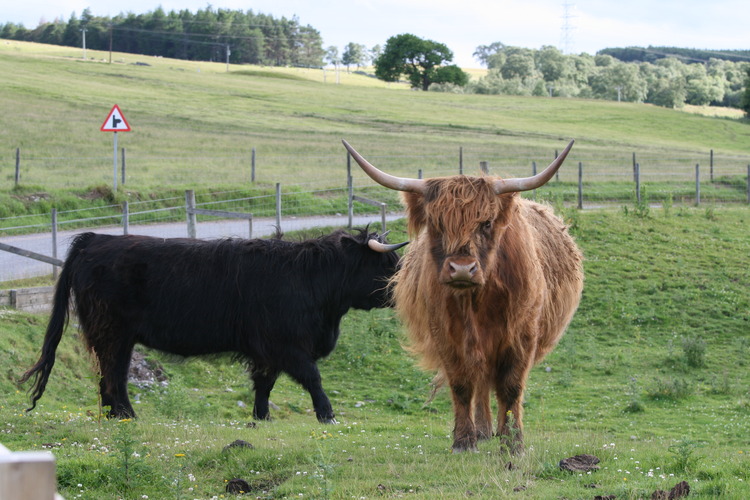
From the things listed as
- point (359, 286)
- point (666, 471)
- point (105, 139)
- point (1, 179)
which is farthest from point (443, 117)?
point (666, 471)

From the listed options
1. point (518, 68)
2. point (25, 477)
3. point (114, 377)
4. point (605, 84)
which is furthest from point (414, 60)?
point (25, 477)

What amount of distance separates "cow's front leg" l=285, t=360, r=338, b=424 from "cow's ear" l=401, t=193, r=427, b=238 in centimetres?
278

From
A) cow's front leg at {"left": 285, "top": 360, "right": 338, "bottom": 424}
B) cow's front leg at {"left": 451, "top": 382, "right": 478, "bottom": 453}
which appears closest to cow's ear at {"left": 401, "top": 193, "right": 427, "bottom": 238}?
cow's front leg at {"left": 451, "top": 382, "right": 478, "bottom": 453}

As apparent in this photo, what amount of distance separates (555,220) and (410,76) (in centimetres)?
8590

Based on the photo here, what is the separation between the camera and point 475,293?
6152mm

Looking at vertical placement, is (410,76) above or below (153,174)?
above

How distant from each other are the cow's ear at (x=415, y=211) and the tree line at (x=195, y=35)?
331 feet

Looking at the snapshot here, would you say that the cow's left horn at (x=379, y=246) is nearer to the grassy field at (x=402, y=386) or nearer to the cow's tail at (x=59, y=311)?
the grassy field at (x=402, y=386)

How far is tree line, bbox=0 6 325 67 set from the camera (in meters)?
109

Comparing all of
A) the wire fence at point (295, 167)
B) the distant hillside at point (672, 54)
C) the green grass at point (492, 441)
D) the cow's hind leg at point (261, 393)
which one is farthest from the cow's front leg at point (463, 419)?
the distant hillside at point (672, 54)

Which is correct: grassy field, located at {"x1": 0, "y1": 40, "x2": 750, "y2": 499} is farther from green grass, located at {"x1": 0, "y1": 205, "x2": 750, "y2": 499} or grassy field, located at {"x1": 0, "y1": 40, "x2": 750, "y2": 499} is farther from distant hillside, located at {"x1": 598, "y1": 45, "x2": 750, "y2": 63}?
distant hillside, located at {"x1": 598, "y1": 45, "x2": 750, "y2": 63}

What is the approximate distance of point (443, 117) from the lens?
6047cm

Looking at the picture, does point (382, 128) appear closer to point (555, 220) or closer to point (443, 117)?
point (443, 117)

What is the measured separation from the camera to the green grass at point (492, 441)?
209 inches
